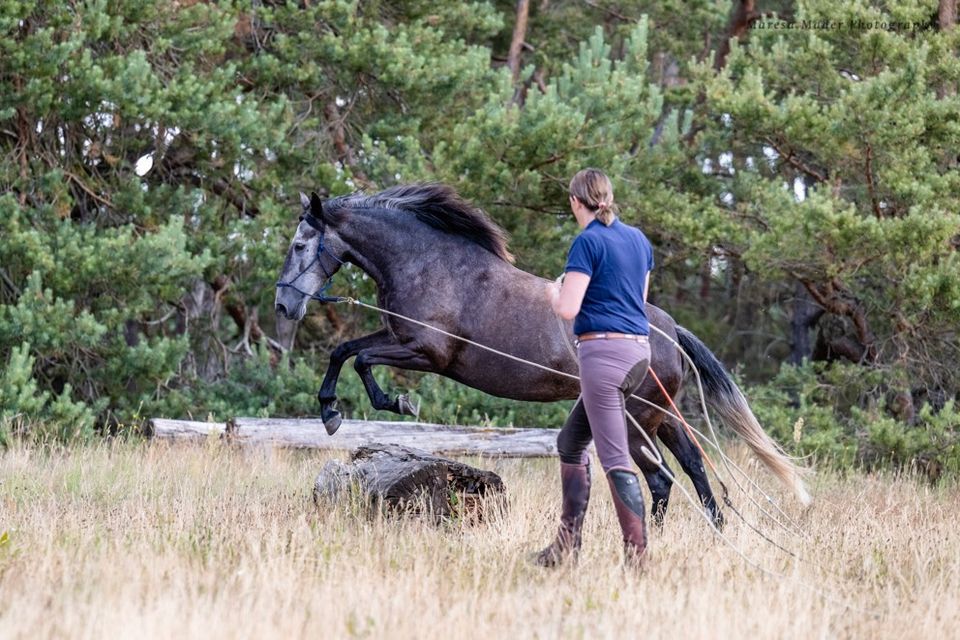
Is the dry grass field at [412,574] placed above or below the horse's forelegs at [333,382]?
below

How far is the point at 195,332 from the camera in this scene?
51.0 ft

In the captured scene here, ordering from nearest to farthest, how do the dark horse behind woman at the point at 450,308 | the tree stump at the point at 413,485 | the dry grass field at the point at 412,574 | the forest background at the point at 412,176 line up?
1. the dry grass field at the point at 412,574
2. the tree stump at the point at 413,485
3. the dark horse behind woman at the point at 450,308
4. the forest background at the point at 412,176

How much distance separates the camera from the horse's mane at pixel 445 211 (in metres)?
8.27

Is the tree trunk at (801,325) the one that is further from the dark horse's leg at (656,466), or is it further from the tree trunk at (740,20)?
the dark horse's leg at (656,466)

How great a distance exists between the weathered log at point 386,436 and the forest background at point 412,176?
49 cm

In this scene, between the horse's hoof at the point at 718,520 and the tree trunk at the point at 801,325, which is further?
the tree trunk at the point at 801,325

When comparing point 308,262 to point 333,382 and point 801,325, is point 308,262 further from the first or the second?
point 801,325

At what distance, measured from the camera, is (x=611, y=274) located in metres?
5.53

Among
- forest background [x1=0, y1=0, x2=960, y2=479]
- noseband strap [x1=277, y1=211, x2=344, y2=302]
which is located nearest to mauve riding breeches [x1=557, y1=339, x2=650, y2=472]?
noseband strap [x1=277, y1=211, x2=344, y2=302]

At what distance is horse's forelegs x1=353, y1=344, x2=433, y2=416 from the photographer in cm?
777

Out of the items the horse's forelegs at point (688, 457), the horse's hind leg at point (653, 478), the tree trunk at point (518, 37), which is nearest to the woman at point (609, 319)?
the horse's hind leg at point (653, 478)

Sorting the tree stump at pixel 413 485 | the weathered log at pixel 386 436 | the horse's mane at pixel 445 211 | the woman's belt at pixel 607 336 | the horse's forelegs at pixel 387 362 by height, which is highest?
the horse's mane at pixel 445 211

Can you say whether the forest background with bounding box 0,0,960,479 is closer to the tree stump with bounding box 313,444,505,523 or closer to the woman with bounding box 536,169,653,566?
the tree stump with bounding box 313,444,505,523

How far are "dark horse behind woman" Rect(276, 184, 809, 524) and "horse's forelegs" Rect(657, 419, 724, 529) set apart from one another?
26 millimetres
